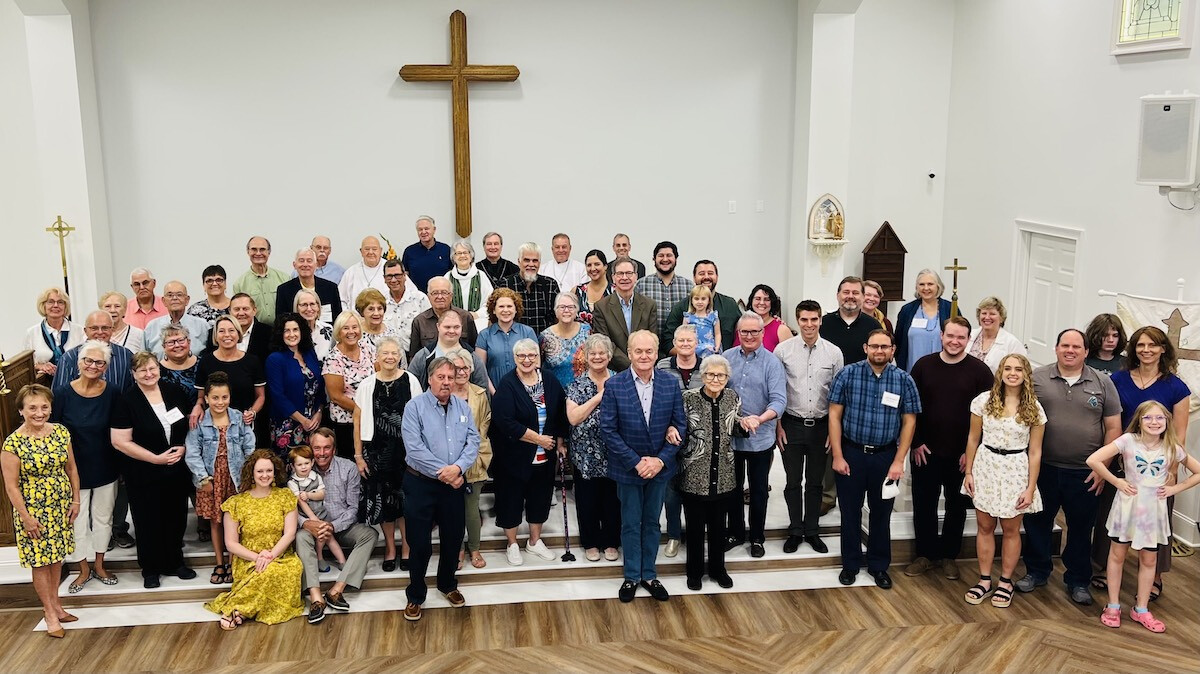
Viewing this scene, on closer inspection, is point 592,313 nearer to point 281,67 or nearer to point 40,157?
point 281,67

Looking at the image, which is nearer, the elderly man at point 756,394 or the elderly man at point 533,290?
the elderly man at point 756,394

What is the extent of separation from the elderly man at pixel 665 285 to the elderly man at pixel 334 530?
→ 2.36 metres

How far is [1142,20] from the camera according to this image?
729 cm

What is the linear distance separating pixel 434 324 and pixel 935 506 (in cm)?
320

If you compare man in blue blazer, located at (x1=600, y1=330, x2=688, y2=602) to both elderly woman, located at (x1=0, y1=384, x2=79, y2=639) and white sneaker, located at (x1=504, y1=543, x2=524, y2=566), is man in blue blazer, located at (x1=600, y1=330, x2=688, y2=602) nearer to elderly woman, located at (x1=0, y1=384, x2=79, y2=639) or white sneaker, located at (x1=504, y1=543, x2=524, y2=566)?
white sneaker, located at (x1=504, y1=543, x2=524, y2=566)

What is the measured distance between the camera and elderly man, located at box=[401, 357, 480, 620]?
529cm

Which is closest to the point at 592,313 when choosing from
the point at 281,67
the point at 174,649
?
the point at 174,649

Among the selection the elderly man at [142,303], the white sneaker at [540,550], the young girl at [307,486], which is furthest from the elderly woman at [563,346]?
the elderly man at [142,303]

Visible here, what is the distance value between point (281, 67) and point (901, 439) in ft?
21.2

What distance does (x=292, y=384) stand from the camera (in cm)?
578

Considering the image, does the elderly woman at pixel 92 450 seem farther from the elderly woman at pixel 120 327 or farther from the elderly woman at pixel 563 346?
the elderly woman at pixel 563 346

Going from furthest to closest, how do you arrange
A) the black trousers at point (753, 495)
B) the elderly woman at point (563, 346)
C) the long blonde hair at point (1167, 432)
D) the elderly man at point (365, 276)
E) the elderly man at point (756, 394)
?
the elderly man at point (365, 276) → the elderly woman at point (563, 346) → the black trousers at point (753, 495) → the elderly man at point (756, 394) → the long blonde hair at point (1167, 432)

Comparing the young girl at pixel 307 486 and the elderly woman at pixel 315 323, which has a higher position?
the elderly woman at pixel 315 323

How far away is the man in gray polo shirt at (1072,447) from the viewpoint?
5508 mm
